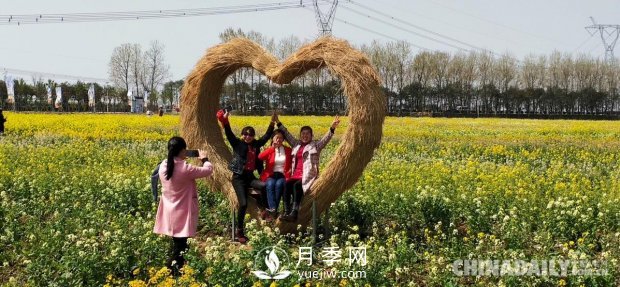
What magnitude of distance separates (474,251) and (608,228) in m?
2.48

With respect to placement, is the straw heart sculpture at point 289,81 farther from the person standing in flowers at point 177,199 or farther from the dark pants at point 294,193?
the person standing in flowers at point 177,199

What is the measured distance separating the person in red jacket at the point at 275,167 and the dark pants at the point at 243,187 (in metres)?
0.13

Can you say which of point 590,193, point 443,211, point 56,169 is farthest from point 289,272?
point 56,169

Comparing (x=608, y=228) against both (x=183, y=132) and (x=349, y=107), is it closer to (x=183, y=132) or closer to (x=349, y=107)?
(x=349, y=107)

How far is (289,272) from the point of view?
610 centimetres

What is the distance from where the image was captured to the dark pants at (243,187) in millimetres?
8320

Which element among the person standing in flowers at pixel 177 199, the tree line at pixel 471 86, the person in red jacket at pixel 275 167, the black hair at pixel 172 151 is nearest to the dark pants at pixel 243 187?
the person in red jacket at pixel 275 167

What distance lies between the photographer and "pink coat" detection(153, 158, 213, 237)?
702 cm

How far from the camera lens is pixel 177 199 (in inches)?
279

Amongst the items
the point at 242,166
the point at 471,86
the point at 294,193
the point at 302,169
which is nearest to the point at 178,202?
the point at 242,166

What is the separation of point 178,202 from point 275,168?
5.72 feet

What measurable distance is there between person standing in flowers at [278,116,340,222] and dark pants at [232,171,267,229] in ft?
1.38

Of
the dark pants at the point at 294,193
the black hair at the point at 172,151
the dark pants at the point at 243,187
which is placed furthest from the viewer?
the dark pants at the point at 243,187

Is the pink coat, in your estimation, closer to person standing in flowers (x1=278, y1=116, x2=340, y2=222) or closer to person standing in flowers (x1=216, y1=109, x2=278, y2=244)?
person standing in flowers (x1=216, y1=109, x2=278, y2=244)
